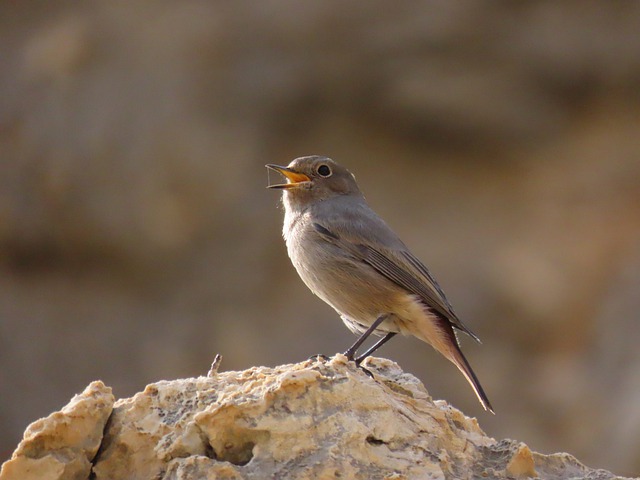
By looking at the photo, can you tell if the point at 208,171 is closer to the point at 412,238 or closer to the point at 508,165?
the point at 412,238

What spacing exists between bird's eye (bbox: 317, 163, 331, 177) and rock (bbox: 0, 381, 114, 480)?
3.13 meters

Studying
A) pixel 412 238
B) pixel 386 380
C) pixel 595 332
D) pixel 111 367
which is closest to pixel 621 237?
pixel 595 332

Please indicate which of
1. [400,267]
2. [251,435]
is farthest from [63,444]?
[400,267]

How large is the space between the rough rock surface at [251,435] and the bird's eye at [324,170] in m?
2.78

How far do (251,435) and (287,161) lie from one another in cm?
976

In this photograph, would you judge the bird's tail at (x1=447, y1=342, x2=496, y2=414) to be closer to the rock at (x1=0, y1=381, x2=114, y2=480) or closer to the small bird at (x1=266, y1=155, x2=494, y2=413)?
the small bird at (x1=266, y1=155, x2=494, y2=413)

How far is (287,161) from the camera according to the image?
13.5 m

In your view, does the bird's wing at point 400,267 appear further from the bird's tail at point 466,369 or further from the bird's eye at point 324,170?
the bird's eye at point 324,170

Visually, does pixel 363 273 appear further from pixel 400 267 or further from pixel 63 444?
pixel 63 444

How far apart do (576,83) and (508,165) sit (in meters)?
1.30

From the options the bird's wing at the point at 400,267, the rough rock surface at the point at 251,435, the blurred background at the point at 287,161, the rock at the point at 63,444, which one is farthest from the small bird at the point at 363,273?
the blurred background at the point at 287,161

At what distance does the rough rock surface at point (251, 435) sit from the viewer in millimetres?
3869

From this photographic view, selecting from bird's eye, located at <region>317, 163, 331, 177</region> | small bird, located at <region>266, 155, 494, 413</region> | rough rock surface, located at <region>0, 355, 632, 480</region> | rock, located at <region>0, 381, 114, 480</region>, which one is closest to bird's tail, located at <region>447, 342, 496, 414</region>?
small bird, located at <region>266, 155, 494, 413</region>

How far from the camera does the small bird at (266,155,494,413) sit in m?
5.97
